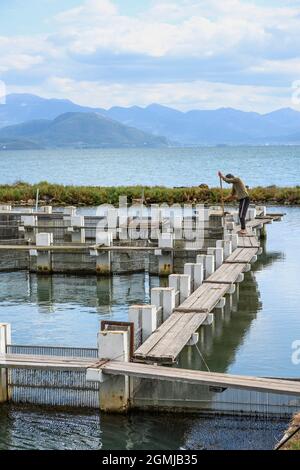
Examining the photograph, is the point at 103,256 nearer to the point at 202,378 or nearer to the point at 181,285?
the point at 181,285

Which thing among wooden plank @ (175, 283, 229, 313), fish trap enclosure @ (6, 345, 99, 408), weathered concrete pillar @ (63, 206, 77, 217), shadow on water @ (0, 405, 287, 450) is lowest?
shadow on water @ (0, 405, 287, 450)

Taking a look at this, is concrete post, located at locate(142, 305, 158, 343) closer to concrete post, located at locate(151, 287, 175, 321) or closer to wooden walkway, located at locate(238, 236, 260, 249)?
concrete post, located at locate(151, 287, 175, 321)

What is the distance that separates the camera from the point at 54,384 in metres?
14.7

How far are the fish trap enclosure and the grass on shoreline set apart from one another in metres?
37.7

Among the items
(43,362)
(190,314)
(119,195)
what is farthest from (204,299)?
(119,195)

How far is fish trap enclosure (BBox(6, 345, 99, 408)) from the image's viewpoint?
571 inches

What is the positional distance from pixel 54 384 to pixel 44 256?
15197 millimetres

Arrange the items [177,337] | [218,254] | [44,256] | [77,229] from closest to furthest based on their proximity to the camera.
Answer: [177,337] → [218,254] → [44,256] → [77,229]

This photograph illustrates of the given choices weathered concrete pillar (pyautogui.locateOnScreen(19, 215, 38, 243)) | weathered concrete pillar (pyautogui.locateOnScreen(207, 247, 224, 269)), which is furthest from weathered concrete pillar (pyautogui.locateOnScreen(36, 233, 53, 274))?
weathered concrete pillar (pyautogui.locateOnScreen(207, 247, 224, 269))

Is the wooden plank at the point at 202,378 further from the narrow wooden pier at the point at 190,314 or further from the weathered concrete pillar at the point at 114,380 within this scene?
the narrow wooden pier at the point at 190,314

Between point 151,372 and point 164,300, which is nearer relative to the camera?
point 151,372

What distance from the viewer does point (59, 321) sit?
73.0 feet

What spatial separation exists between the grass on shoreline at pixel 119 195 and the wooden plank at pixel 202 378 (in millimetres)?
38748

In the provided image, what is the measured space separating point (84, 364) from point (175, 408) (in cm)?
167
